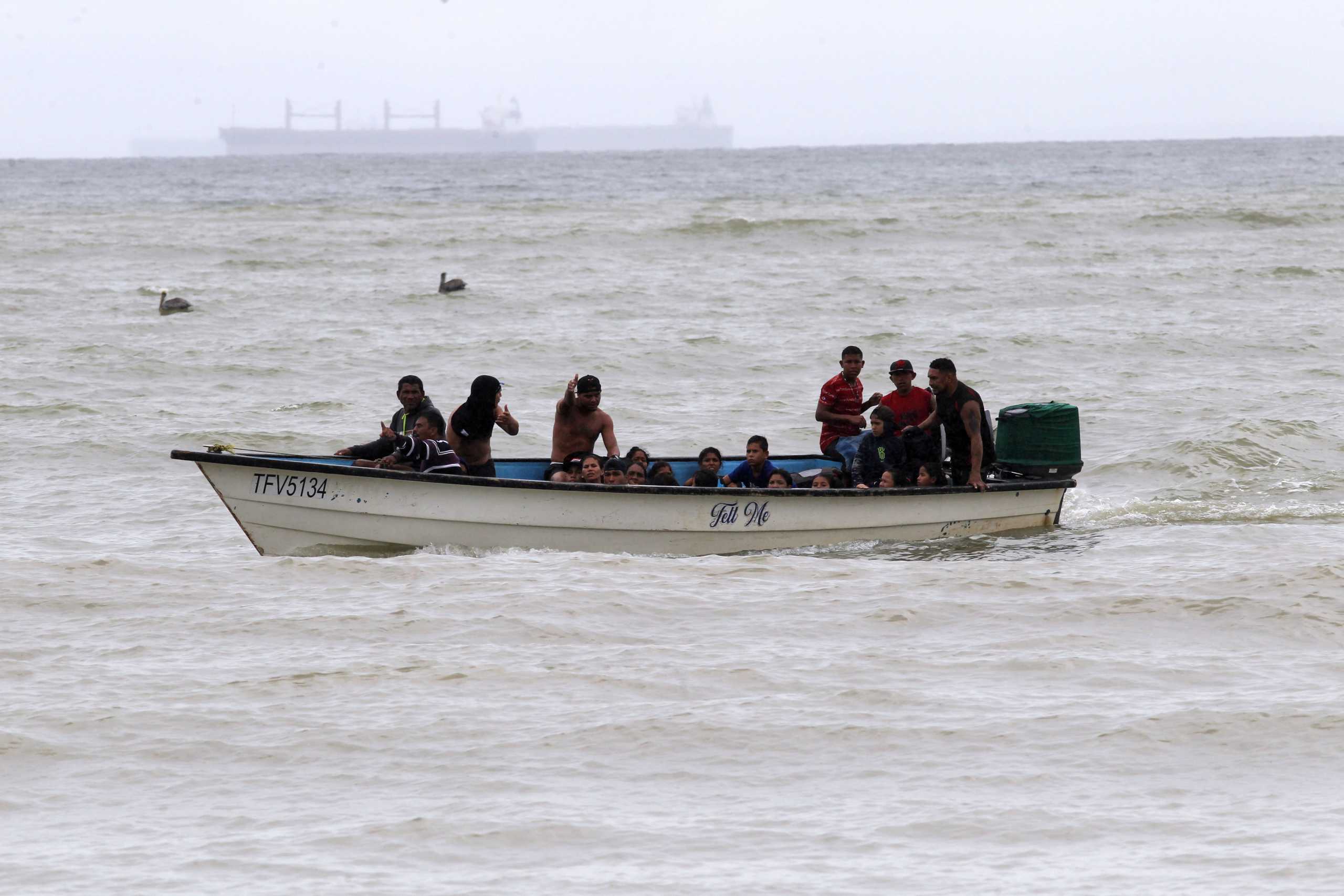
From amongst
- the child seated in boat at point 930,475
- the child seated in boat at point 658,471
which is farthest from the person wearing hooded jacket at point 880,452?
the child seated in boat at point 658,471

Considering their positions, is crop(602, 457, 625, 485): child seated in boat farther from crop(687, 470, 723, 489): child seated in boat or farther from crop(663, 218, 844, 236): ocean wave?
crop(663, 218, 844, 236): ocean wave

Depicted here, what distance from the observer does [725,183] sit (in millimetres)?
81250

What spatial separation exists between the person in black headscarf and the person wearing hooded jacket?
9.05 ft

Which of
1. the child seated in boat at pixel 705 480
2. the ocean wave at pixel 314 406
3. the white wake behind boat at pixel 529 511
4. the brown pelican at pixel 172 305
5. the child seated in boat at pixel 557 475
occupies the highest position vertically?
the brown pelican at pixel 172 305

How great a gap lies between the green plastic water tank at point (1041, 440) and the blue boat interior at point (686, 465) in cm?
141

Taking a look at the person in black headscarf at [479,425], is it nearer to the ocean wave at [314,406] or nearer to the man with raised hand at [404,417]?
the man with raised hand at [404,417]

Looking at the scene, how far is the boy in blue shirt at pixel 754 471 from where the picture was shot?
12250 mm

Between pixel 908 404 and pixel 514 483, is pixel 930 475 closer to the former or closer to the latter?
pixel 908 404

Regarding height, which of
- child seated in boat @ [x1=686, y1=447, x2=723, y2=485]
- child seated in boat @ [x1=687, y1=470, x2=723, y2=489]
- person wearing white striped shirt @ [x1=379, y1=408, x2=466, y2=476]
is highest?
person wearing white striped shirt @ [x1=379, y1=408, x2=466, y2=476]

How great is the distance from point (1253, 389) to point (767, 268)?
59.2 ft

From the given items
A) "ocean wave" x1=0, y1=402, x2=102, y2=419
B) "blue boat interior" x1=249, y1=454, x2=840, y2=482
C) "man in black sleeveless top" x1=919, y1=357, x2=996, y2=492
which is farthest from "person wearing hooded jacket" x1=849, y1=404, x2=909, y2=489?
"ocean wave" x1=0, y1=402, x2=102, y2=419

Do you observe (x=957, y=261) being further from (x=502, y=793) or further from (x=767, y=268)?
(x=502, y=793)

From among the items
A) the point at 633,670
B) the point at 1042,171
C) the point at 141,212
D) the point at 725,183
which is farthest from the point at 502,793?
the point at 1042,171

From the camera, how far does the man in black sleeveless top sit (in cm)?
1212
